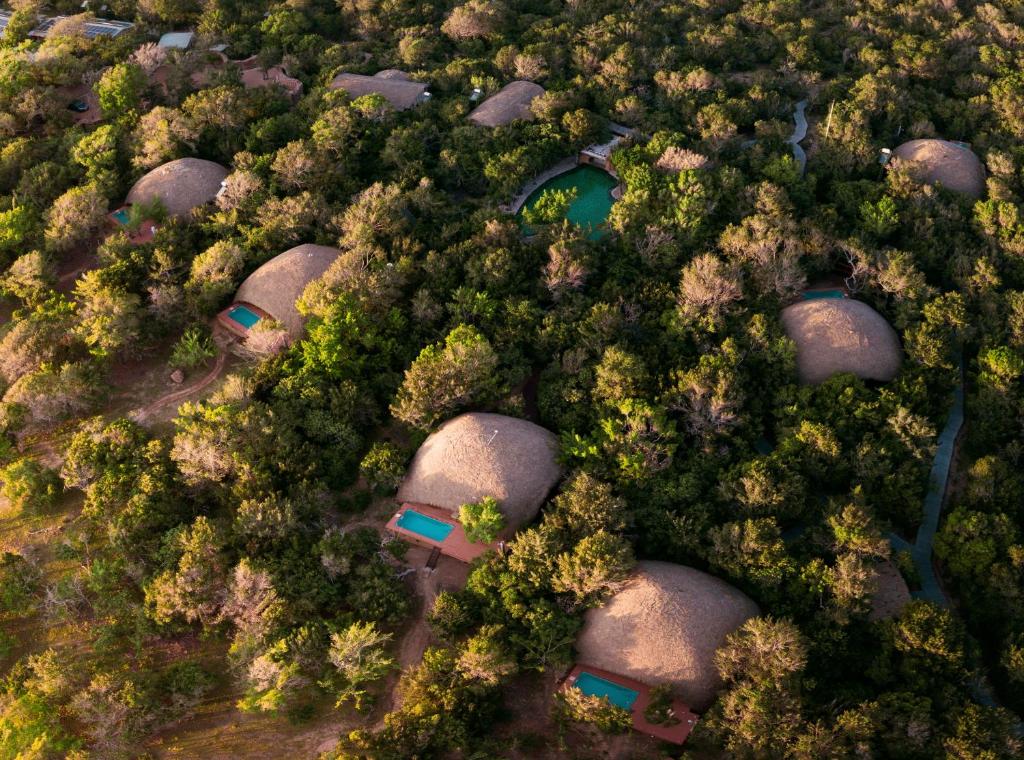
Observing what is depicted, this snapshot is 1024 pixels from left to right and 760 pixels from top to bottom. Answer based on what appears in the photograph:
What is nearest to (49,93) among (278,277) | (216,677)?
(278,277)

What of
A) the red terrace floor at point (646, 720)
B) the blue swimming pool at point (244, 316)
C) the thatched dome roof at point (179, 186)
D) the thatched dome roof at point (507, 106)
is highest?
the thatched dome roof at point (507, 106)

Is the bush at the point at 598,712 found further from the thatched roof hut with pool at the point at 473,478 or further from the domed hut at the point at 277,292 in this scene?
the domed hut at the point at 277,292

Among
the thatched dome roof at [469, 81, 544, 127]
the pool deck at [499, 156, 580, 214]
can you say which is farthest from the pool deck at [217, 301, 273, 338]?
the thatched dome roof at [469, 81, 544, 127]

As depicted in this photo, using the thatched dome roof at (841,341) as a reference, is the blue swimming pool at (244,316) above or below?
below

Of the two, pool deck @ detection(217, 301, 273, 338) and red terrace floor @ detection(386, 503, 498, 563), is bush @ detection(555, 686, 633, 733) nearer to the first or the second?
red terrace floor @ detection(386, 503, 498, 563)

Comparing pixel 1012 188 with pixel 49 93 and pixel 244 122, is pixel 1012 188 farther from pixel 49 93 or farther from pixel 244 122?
pixel 49 93

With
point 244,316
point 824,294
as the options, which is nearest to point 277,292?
point 244,316

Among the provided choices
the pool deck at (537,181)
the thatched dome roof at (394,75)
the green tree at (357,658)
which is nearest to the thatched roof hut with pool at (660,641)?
the green tree at (357,658)
